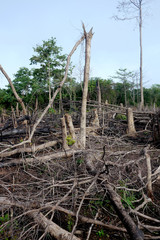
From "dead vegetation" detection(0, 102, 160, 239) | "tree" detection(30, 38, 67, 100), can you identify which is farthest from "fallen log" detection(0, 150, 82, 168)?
"tree" detection(30, 38, 67, 100)

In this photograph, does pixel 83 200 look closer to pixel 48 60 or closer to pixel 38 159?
pixel 38 159

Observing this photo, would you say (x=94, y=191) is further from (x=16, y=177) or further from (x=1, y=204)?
(x=16, y=177)

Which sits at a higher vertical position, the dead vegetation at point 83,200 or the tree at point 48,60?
the tree at point 48,60

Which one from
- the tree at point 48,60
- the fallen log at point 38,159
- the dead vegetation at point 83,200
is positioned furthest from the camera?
the tree at point 48,60

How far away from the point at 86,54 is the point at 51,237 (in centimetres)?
349

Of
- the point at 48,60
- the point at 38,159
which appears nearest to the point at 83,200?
the point at 38,159

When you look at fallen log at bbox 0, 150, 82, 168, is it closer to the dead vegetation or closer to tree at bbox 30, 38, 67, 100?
the dead vegetation

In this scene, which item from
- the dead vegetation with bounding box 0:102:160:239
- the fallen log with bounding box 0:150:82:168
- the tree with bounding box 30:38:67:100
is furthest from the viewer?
the tree with bounding box 30:38:67:100

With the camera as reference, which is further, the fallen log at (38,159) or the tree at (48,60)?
the tree at (48,60)

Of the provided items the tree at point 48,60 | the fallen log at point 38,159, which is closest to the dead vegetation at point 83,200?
the fallen log at point 38,159

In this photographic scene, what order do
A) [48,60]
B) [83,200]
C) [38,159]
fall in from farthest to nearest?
[48,60], [38,159], [83,200]

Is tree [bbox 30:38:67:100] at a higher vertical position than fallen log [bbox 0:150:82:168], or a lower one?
higher

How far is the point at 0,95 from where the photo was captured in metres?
26.5

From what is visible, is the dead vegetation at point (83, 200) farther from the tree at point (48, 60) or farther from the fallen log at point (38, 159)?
the tree at point (48, 60)
